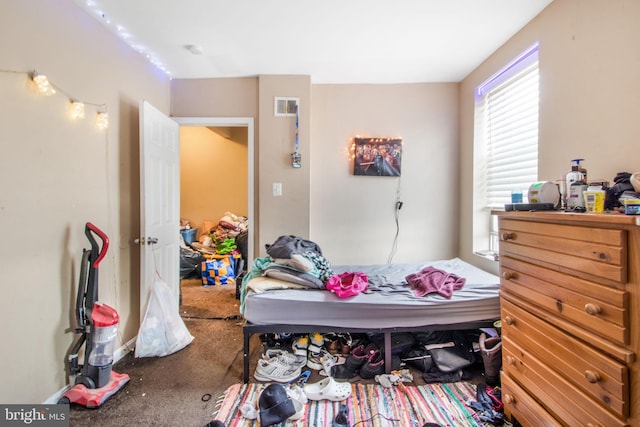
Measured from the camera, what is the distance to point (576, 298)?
3.58 feet

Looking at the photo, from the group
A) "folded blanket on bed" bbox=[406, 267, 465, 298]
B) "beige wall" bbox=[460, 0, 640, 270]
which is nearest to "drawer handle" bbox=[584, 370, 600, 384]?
"folded blanket on bed" bbox=[406, 267, 465, 298]

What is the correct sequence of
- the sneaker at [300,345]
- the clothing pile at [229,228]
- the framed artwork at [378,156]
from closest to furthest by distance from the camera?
the sneaker at [300,345] → the framed artwork at [378,156] → the clothing pile at [229,228]

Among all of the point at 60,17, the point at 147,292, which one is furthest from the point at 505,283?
the point at 60,17

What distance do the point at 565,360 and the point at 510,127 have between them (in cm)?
192

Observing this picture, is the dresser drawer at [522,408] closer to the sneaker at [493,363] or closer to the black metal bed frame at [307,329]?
the sneaker at [493,363]

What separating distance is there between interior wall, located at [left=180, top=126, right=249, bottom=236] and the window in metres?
3.71

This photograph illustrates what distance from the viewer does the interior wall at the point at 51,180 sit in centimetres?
144

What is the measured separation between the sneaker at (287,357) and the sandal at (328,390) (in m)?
0.23

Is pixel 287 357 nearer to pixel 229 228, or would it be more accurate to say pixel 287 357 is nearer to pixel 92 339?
pixel 92 339

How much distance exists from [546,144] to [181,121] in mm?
3285

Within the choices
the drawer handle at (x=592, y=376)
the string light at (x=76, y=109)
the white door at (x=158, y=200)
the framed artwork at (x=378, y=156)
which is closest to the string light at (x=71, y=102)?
the string light at (x=76, y=109)

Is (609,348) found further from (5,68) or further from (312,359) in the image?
(5,68)

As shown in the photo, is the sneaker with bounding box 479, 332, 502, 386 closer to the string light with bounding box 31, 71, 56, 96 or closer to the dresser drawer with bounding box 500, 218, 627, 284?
the dresser drawer with bounding box 500, 218, 627, 284

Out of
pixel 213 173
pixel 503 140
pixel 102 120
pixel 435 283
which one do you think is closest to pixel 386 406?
pixel 435 283
